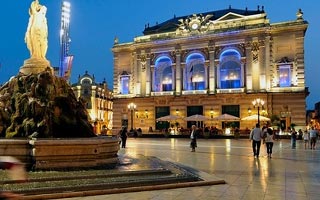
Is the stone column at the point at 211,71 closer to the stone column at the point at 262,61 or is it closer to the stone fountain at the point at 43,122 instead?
the stone column at the point at 262,61

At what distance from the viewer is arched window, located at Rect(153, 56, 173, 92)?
2192 inches

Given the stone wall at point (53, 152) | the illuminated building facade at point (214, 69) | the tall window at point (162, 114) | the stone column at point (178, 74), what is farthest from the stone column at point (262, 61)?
the stone wall at point (53, 152)

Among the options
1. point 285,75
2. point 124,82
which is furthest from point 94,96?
point 285,75

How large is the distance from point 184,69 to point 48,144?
Result: 144 ft

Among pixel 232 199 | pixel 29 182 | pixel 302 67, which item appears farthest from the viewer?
pixel 302 67

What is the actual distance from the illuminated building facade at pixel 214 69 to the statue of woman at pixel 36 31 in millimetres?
32346

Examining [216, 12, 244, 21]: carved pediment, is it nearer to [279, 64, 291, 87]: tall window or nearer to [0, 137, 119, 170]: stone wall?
[279, 64, 291, 87]: tall window

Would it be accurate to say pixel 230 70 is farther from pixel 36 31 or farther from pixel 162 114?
pixel 36 31

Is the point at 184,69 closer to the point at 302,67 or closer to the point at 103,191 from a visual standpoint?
the point at 302,67

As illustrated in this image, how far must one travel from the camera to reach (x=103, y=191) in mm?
8875

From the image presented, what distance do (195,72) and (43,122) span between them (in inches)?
1667

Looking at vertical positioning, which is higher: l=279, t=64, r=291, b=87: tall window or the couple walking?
l=279, t=64, r=291, b=87: tall window

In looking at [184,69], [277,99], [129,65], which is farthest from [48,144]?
[129,65]

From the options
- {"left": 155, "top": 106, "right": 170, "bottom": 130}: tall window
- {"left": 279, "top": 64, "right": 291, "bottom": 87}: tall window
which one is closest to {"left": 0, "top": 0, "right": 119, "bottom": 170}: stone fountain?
{"left": 279, "top": 64, "right": 291, "bottom": 87}: tall window
